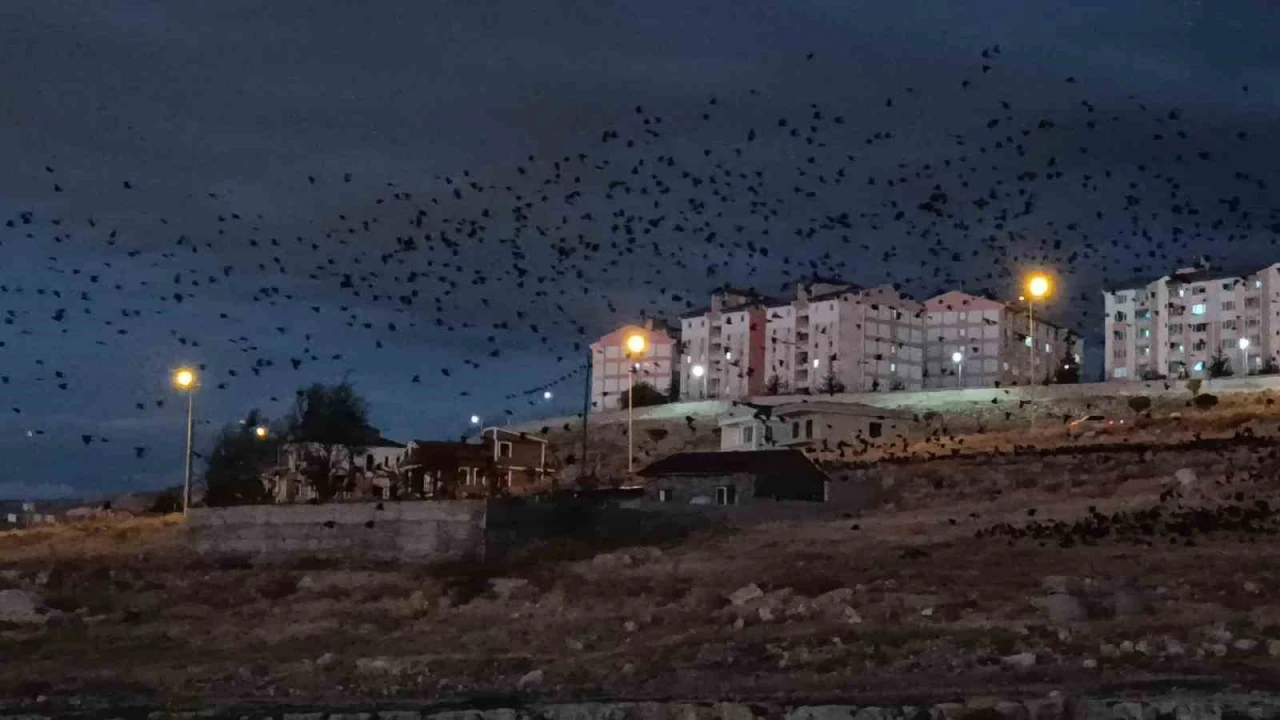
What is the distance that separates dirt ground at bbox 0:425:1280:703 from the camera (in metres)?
24.1

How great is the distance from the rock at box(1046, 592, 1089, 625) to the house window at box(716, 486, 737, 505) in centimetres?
2314

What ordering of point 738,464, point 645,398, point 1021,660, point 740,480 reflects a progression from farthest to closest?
1. point 645,398
2. point 738,464
3. point 740,480
4. point 1021,660

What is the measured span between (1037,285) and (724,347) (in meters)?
78.5

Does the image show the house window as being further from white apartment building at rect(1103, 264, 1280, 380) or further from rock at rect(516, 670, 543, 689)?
white apartment building at rect(1103, 264, 1280, 380)

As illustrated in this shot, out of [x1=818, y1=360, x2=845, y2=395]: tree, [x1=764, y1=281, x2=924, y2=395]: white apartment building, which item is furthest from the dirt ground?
[x1=764, y1=281, x2=924, y2=395]: white apartment building

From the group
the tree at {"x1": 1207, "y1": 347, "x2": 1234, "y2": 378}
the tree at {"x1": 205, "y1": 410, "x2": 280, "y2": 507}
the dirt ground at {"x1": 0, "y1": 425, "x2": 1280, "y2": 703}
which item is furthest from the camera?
the tree at {"x1": 1207, "y1": 347, "x2": 1234, "y2": 378}

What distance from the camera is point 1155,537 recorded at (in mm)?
36625

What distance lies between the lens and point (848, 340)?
409ft

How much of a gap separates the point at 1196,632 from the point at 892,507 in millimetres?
25013

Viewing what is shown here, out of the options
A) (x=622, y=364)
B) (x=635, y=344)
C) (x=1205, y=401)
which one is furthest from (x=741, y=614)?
(x=622, y=364)

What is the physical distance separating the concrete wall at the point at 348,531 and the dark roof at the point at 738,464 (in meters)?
12.0

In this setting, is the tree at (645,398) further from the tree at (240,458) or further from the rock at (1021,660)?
the rock at (1021,660)

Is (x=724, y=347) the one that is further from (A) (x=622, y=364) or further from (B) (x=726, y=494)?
(B) (x=726, y=494)

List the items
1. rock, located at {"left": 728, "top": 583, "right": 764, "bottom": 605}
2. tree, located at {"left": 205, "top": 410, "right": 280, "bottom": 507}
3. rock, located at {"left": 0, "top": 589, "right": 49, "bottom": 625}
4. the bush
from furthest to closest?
1. tree, located at {"left": 205, "top": 410, "right": 280, "bottom": 507}
2. the bush
3. rock, located at {"left": 0, "top": 589, "right": 49, "bottom": 625}
4. rock, located at {"left": 728, "top": 583, "right": 764, "bottom": 605}
